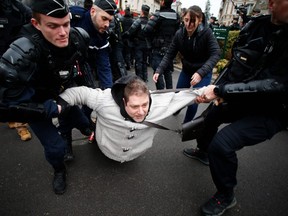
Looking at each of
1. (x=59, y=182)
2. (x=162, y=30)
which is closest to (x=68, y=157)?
(x=59, y=182)

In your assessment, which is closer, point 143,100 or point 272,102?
point 272,102

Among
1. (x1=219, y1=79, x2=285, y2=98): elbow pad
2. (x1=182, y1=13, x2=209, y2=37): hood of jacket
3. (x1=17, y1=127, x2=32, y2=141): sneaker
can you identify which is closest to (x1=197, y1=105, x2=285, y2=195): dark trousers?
(x1=219, y1=79, x2=285, y2=98): elbow pad

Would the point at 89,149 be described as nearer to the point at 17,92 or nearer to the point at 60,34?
the point at 17,92

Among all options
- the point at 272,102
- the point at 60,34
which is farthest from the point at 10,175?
the point at 272,102

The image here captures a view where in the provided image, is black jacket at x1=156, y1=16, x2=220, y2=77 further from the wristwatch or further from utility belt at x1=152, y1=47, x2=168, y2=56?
utility belt at x1=152, y1=47, x2=168, y2=56

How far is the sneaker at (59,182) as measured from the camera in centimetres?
189

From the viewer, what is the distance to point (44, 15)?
1425 millimetres

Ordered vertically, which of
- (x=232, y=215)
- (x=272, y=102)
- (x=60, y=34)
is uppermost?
(x=60, y=34)

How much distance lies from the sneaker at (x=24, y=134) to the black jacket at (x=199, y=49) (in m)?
2.44

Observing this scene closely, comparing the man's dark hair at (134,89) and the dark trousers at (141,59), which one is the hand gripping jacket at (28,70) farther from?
the dark trousers at (141,59)

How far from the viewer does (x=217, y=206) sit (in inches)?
68.9

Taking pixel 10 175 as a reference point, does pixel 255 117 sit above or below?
above

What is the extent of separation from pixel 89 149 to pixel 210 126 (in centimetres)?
158

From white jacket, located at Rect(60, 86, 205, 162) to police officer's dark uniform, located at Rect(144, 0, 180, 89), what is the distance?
1908mm
